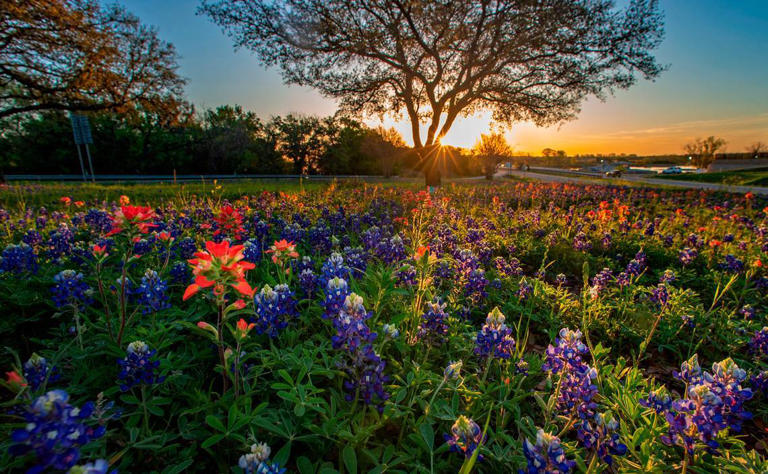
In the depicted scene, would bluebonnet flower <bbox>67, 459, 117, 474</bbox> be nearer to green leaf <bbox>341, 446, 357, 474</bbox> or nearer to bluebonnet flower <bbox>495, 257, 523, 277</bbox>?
green leaf <bbox>341, 446, 357, 474</bbox>

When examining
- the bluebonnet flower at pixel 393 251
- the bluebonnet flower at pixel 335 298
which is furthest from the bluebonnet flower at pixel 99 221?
the bluebonnet flower at pixel 335 298

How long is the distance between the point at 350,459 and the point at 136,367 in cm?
117

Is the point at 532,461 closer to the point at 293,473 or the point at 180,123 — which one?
the point at 293,473

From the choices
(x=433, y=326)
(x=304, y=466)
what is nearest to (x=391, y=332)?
(x=433, y=326)

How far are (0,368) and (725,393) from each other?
12.9ft

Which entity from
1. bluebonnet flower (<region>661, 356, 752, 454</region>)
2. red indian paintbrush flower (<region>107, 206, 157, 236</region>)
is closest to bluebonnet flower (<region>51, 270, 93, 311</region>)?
red indian paintbrush flower (<region>107, 206, 157, 236</region>)

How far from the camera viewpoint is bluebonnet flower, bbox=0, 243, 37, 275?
100 inches

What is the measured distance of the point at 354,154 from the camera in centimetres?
3991

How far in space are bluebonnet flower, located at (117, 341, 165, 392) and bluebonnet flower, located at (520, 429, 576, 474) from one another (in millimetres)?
1795

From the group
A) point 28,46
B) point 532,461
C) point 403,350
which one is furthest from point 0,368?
point 28,46

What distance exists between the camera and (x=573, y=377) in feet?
5.30

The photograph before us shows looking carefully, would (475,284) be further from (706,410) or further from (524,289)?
(706,410)

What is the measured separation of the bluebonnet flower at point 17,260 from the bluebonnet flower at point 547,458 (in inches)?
154

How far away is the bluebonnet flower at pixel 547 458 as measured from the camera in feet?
3.79
